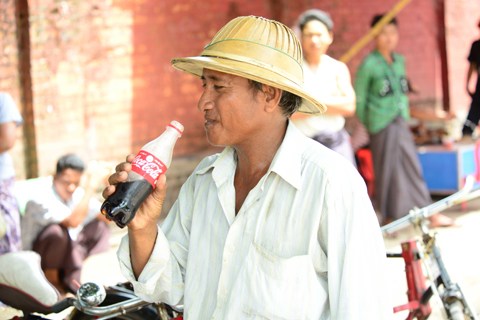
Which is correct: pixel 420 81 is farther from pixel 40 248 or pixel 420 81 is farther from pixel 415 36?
pixel 40 248

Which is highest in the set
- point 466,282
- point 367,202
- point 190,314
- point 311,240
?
point 367,202

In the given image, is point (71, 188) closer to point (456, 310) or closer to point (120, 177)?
point (120, 177)

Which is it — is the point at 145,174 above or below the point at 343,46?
below

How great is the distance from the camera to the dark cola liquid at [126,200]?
1.54m

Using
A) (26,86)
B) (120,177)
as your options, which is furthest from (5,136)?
(120,177)

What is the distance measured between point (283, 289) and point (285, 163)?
1.27 ft

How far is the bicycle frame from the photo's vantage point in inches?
97.0

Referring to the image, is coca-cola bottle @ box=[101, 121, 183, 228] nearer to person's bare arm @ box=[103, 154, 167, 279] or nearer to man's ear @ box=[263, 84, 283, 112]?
person's bare arm @ box=[103, 154, 167, 279]

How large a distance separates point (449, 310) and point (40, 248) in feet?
9.05

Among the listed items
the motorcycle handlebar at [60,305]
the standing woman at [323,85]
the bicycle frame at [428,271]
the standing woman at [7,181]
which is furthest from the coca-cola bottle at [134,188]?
the standing woman at [323,85]

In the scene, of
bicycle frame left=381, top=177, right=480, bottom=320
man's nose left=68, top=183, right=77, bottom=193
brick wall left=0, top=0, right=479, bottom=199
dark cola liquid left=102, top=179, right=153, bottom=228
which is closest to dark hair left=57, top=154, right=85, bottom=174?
man's nose left=68, top=183, right=77, bottom=193

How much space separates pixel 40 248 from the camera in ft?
12.2

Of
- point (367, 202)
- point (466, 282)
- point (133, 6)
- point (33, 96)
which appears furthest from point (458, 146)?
point (367, 202)

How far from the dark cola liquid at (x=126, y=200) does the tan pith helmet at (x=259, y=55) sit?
43 centimetres
